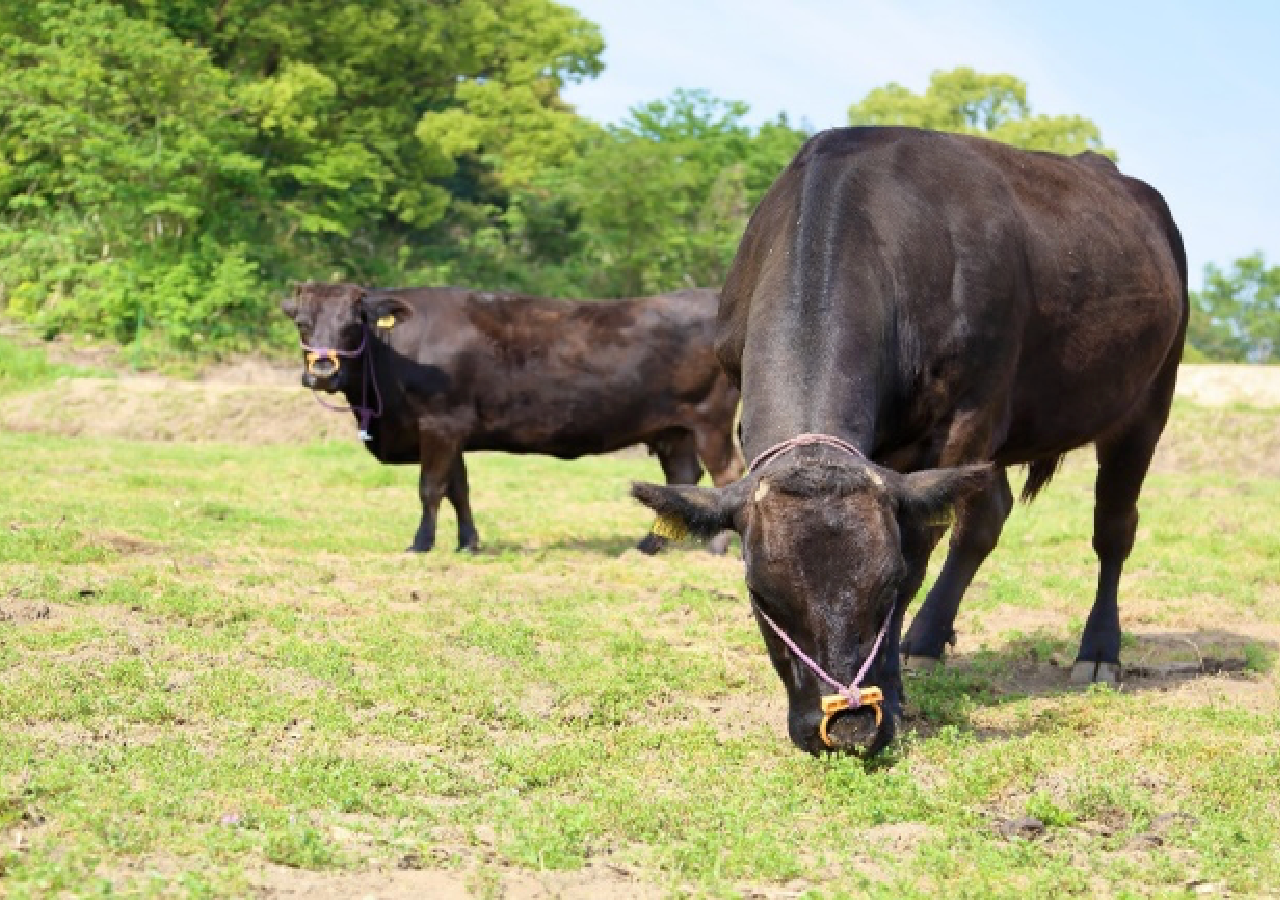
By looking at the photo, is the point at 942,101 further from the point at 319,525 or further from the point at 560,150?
the point at 319,525

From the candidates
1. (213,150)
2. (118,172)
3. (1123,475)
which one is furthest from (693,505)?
(118,172)

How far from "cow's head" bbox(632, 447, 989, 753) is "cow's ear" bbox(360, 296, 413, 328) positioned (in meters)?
8.02

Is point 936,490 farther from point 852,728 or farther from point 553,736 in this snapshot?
point 553,736

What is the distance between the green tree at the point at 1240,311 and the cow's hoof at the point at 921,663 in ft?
178

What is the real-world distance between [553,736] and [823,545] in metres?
1.48

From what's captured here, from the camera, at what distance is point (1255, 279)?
6381 cm

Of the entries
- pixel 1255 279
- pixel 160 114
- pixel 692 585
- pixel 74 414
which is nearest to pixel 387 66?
pixel 160 114

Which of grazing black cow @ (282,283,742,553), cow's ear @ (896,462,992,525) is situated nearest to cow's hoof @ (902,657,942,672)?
cow's ear @ (896,462,992,525)

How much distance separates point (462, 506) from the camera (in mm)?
12680

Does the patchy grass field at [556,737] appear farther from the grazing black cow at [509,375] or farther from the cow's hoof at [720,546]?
the grazing black cow at [509,375]

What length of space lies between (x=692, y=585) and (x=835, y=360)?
4.67 metres

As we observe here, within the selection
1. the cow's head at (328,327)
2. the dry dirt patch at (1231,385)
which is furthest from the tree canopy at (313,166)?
the cow's head at (328,327)

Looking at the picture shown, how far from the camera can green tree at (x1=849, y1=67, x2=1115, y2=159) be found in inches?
2338

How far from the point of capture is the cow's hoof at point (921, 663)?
7355 mm
